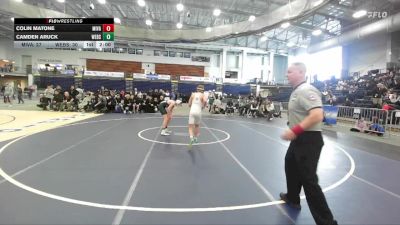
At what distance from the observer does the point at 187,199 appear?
172 inches

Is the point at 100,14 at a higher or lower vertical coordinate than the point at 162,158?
higher

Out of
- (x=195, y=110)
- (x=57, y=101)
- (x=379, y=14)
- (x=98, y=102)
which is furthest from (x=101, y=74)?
(x=195, y=110)

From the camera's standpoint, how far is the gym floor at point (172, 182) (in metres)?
3.80

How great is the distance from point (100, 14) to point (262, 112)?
21589 millimetres

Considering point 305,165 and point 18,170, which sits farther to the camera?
point 18,170

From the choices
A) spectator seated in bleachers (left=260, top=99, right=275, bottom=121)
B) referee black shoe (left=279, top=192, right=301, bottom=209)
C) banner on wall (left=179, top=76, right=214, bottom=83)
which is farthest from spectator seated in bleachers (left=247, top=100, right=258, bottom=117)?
banner on wall (left=179, top=76, right=214, bottom=83)

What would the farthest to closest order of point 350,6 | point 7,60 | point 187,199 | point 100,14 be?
point 7,60, point 100,14, point 350,6, point 187,199

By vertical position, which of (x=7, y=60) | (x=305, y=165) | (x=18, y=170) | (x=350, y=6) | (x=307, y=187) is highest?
(x=350, y=6)

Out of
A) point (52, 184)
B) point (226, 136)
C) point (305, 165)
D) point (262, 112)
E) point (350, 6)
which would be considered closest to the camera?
point (305, 165)

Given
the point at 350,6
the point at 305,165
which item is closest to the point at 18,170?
the point at 305,165

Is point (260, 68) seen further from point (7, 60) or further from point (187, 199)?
point (187, 199)

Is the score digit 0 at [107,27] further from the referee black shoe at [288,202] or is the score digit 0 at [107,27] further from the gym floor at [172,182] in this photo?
the referee black shoe at [288,202]

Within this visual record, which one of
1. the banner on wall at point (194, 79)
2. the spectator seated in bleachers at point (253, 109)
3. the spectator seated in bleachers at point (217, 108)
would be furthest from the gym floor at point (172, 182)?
the banner on wall at point (194, 79)

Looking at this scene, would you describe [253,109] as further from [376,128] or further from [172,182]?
[172,182]
